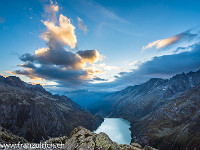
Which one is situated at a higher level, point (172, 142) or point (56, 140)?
point (56, 140)

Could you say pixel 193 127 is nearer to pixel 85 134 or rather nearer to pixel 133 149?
pixel 133 149

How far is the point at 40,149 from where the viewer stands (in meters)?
38.5

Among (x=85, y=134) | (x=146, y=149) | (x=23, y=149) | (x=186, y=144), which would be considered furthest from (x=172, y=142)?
(x=23, y=149)

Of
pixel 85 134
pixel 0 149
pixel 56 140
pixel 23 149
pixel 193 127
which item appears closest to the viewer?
pixel 0 149

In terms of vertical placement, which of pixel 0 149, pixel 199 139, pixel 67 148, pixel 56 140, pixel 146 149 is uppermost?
pixel 0 149

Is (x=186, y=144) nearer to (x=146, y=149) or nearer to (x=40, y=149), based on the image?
(x=146, y=149)

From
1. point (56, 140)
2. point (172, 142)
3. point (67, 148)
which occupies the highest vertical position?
point (67, 148)

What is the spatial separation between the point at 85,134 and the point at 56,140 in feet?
78.5

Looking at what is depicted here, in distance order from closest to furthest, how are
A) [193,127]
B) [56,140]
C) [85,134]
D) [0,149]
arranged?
[0,149] → [85,134] → [56,140] → [193,127]

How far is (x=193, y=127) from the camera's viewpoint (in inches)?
7776

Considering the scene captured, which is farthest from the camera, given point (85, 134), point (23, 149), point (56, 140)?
point (56, 140)

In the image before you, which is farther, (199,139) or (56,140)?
(199,139)

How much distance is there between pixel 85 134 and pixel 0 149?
24.6 m

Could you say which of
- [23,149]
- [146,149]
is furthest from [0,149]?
[146,149]
